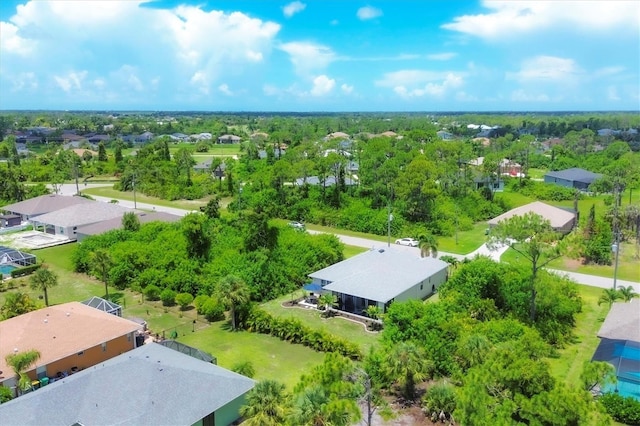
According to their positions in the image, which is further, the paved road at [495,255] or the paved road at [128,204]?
the paved road at [128,204]

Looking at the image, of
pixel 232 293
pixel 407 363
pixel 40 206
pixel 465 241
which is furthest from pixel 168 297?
pixel 40 206

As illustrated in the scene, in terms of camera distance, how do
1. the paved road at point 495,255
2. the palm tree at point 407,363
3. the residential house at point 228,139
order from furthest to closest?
the residential house at point 228,139 → the paved road at point 495,255 → the palm tree at point 407,363

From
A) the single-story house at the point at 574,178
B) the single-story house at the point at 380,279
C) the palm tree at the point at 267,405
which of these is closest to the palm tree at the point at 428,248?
the single-story house at the point at 380,279

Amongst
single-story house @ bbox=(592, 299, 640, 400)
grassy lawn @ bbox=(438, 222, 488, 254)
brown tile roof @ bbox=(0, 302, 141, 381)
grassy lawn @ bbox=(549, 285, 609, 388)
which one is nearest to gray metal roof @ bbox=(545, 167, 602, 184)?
grassy lawn @ bbox=(438, 222, 488, 254)

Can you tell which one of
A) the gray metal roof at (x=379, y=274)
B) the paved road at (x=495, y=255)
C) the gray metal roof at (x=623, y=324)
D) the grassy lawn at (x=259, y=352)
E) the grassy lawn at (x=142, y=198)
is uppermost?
the gray metal roof at (x=623, y=324)

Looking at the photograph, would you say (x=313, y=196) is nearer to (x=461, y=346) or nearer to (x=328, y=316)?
(x=328, y=316)

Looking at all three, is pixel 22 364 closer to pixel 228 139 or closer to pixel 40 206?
pixel 40 206

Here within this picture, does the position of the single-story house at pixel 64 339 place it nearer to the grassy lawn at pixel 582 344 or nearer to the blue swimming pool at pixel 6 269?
the blue swimming pool at pixel 6 269

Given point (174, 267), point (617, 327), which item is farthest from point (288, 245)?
point (617, 327)
